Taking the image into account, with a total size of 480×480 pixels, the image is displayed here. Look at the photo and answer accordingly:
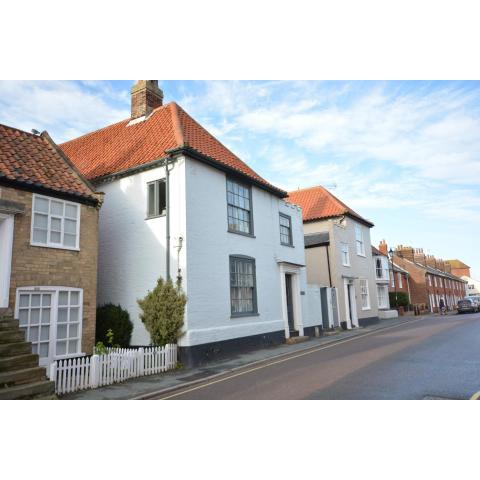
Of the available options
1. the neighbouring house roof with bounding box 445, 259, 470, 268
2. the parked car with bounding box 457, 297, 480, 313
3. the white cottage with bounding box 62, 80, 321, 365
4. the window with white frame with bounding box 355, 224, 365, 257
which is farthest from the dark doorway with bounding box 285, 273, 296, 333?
the neighbouring house roof with bounding box 445, 259, 470, 268

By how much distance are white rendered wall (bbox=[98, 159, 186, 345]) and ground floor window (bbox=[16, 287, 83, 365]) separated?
2.34 m

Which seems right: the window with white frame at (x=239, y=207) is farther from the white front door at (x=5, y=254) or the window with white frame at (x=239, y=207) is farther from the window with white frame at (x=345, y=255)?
the window with white frame at (x=345, y=255)

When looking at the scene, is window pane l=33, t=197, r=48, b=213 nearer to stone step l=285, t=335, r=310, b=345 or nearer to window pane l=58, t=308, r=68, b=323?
window pane l=58, t=308, r=68, b=323

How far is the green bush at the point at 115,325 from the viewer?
44.3ft

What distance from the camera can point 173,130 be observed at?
49.0 ft

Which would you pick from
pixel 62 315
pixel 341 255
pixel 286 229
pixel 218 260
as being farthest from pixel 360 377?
pixel 341 255

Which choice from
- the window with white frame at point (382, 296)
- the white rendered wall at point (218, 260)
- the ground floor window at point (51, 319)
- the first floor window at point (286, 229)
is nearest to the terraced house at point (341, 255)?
the first floor window at point (286, 229)

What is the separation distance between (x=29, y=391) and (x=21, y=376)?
0.38 metres

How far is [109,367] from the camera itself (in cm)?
1013

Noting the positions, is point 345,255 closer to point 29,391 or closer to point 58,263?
point 58,263

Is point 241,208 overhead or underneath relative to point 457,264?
underneath

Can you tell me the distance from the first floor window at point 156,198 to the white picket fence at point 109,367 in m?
4.79

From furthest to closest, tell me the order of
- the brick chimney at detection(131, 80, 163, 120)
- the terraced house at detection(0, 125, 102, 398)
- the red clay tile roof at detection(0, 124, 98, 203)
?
the brick chimney at detection(131, 80, 163, 120) → the red clay tile roof at detection(0, 124, 98, 203) → the terraced house at detection(0, 125, 102, 398)

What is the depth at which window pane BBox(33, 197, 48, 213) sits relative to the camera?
11.2m
